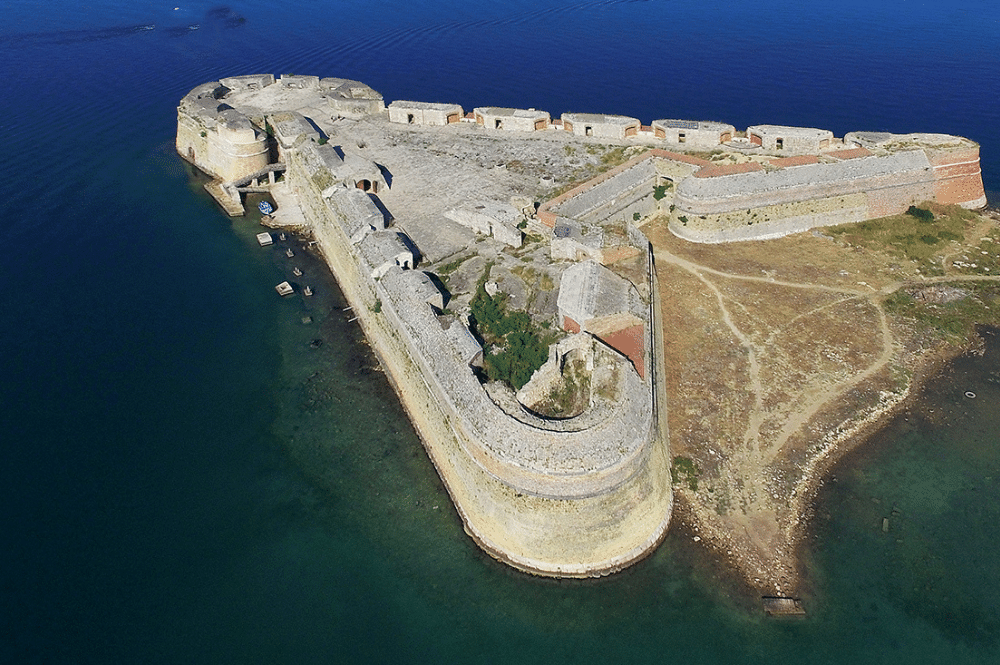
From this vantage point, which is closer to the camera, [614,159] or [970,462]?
[970,462]

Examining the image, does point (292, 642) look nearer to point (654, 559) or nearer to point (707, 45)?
point (654, 559)

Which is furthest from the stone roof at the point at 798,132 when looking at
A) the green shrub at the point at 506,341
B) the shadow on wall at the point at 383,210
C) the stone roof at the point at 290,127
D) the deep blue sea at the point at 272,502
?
the stone roof at the point at 290,127

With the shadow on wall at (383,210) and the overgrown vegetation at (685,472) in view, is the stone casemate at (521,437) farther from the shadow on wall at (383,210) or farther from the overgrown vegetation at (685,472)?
the shadow on wall at (383,210)

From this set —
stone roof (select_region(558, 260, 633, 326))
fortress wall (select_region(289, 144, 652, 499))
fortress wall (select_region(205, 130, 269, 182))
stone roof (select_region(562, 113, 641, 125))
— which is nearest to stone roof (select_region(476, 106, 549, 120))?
stone roof (select_region(562, 113, 641, 125))

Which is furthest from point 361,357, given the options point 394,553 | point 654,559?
point 654,559

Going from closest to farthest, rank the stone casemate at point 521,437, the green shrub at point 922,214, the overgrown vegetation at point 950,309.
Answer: the stone casemate at point 521,437
the overgrown vegetation at point 950,309
the green shrub at point 922,214

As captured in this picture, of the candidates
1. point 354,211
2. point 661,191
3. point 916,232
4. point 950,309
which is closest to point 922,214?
point 916,232
